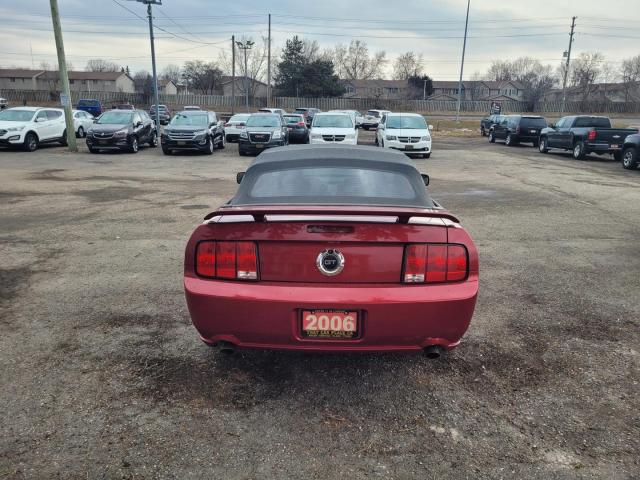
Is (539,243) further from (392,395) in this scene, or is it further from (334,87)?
(334,87)

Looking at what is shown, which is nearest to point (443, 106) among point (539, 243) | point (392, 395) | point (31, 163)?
point (31, 163)

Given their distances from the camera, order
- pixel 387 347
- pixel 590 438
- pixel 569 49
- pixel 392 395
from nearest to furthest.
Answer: pixel 590 438 → pixel 387 347 → pixel 392 395 → pixel 569 49

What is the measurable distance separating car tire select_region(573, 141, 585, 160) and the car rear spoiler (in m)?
20.8

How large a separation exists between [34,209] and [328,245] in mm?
8469

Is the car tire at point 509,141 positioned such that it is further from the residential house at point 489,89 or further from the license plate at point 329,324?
the residential house at point 489,89

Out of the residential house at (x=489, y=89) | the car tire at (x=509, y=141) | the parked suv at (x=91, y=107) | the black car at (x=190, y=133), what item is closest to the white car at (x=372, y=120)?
the car tire at (x=509, y=141)

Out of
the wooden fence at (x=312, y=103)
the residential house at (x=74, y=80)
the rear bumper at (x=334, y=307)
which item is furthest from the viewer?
the residential house at (x=74, y=80)

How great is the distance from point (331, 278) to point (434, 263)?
0.65m

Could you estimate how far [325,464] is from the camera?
2.63 meters

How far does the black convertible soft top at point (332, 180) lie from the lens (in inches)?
145

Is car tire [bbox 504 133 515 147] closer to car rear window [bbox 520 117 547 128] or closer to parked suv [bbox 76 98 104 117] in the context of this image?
car rear window [bbox 520 117 547 128]

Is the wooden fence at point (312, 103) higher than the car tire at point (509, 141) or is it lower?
higher

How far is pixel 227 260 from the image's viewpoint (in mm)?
3092

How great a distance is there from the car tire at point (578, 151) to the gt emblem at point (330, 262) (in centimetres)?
2126
